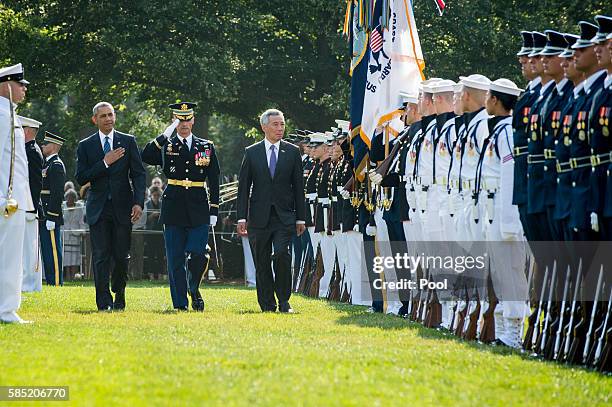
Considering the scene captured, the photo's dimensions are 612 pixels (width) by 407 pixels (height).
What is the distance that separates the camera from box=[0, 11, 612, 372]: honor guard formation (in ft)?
33.2

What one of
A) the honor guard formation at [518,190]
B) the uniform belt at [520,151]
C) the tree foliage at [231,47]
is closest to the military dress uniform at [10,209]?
the honor guard formation at [518,190]

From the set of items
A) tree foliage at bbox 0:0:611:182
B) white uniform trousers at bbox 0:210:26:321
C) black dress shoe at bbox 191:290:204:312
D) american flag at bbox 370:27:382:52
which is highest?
tree foliage at bbox 0:0:611:182

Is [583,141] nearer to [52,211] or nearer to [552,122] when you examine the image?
[552,122]

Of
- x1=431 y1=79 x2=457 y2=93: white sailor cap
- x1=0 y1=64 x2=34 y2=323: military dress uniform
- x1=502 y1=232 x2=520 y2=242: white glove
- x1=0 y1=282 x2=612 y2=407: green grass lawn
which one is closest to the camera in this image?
x1=0 y1=282 x2=612 y2=407: green grass lawn

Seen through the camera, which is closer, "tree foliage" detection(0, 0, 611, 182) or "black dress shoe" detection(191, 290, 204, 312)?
"black dress shoe" detection(191, 290, 204, 312)

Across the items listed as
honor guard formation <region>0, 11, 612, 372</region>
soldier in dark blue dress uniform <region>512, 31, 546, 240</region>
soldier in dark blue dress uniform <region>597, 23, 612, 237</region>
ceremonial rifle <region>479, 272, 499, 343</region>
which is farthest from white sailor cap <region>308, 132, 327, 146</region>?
soldier in dark blue dress uniform <region>597, 23, 612, 237</region>

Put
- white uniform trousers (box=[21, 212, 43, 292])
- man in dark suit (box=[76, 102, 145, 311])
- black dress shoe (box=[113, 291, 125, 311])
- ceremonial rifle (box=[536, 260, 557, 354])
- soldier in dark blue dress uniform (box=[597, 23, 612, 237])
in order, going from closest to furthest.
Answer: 1. soldier in dark blue dress uniform (box=[597, 23, 612, 237])
2. ceremonial rifle (box=[536, 260, 557, 354])
3. man in dark suit (box=[76, 102, 145, 311])
4. black dress shoe (box=[113, 291, 125, 311])
5. white uniform trousers (box=[21, 212, 43, 292])

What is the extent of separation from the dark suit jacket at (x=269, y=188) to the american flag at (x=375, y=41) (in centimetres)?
240

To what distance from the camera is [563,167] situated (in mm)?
10297

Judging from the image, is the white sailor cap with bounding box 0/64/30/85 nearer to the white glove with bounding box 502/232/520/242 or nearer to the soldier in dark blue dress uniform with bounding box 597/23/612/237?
the white glove with bounding box 502/232/520/242

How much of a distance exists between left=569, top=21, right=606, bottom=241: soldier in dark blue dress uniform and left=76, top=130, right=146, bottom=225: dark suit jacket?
6.71 meters

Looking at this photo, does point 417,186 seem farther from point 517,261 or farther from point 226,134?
point 226,134

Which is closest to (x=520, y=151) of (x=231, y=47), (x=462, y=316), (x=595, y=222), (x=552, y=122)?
(x=552, y=122)

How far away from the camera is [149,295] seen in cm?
1969
